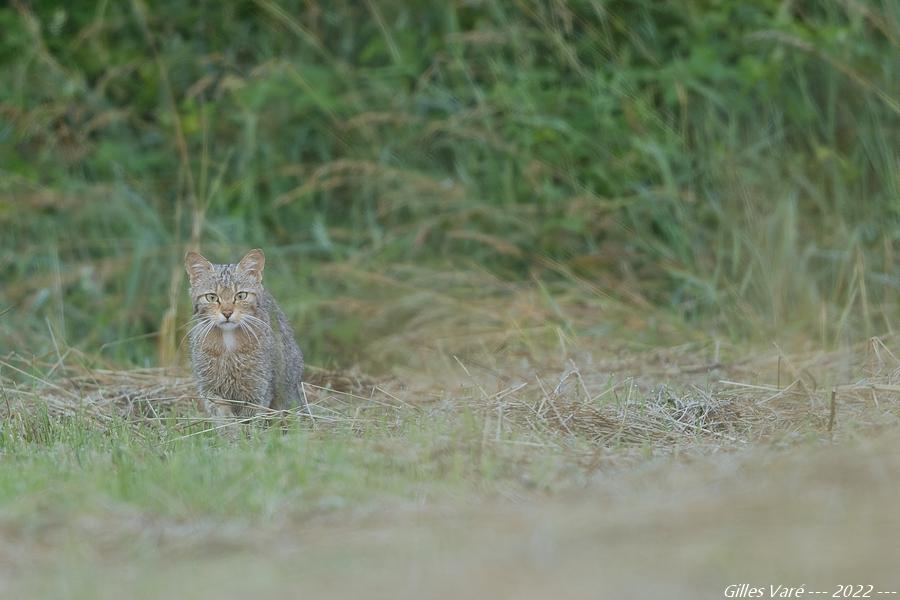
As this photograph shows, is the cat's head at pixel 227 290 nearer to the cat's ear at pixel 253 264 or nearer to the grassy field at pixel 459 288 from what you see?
the cat's ear at pixel 253 264

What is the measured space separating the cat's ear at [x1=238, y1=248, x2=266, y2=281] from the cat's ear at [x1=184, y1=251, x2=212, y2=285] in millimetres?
126

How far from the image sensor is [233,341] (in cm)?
509

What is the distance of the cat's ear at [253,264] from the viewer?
514 centimetres

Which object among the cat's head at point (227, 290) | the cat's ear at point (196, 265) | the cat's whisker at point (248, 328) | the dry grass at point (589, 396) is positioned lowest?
the dry grass at point (589, 396)

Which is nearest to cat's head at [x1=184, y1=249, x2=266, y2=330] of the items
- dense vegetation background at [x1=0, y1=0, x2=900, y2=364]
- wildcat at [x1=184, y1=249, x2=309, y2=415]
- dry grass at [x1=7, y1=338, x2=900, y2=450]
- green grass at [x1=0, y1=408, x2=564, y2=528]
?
wildcat at [x1=184, y1=249, x2=309, y2=415]

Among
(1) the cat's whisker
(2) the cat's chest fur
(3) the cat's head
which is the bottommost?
(2) the cat's chest fur

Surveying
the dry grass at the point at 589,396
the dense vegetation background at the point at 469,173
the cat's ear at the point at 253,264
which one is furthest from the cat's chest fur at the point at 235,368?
the dense vegetation background at the point at 469,173

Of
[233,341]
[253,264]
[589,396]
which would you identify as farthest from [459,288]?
[589,396]

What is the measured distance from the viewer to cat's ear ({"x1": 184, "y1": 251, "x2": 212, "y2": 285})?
203 inches

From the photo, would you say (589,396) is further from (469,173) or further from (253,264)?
(469,173)

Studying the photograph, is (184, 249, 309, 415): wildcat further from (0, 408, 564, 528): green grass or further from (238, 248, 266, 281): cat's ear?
(0, 408, 564, 528): green grass

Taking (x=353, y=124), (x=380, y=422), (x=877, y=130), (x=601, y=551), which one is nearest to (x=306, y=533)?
(x=601, y=551)

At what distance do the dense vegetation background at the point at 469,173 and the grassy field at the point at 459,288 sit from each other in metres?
0.02

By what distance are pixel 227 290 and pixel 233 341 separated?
20 centimetres
